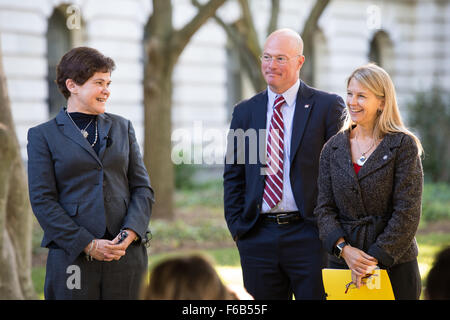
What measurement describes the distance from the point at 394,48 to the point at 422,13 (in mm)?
1700

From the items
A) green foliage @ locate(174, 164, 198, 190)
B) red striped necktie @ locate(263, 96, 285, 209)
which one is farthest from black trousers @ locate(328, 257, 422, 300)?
green foliage @ locate(174, 164, 198, 190)

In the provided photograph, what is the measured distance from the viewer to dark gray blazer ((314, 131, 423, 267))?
375cm

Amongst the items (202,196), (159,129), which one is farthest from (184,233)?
(202,196)

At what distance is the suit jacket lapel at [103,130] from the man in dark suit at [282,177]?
1.02 metres

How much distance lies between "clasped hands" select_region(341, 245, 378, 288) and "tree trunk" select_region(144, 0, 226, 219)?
26.2 feet

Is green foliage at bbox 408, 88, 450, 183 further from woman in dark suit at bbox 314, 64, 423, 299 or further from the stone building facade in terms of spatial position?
woman in dark suit at bbox 314, 64, 423, 299

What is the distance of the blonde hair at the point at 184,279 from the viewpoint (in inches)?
94.8

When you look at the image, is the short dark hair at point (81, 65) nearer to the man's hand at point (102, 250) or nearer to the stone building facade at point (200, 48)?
the man's hand at point (102, 250)

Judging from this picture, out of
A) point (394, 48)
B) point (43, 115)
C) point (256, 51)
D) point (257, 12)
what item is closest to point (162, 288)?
point (256, 51)

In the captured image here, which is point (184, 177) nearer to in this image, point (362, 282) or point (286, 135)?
point (286, 135)

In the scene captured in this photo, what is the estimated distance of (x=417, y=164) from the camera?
383 centimetres

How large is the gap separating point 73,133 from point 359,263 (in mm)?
2072

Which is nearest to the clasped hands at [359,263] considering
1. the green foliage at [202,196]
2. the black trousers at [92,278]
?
the black trousers at [92,278]

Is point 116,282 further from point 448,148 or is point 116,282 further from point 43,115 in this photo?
point 448,148
